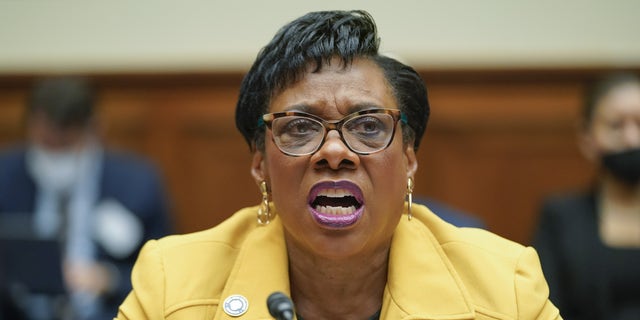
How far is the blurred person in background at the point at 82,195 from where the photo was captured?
3705 mm

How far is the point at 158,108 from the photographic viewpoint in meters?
4.92

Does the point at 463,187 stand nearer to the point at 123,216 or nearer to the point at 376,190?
the point at 123,216

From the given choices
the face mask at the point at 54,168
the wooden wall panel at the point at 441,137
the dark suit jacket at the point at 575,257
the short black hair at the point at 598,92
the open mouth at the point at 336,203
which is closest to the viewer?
the open mouth at the point at 336,203

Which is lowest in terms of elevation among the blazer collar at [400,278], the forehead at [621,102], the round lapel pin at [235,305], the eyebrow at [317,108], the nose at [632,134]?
the nose at [632,134]

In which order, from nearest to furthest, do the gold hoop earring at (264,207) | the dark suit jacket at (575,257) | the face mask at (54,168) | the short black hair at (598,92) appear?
the gold hoop earring at (264,207), the dark suit jacket at (575,257), the short black hair at (598,92), the face mask at (54,168)

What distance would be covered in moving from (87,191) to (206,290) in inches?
77.3

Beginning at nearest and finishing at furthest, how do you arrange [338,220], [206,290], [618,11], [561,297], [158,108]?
[338,220] → [206,290] → [561,297] → [618,11] → [158,108]

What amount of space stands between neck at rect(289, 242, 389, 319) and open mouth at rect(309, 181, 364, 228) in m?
0.19

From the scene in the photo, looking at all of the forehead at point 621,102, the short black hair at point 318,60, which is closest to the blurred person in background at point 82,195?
the short black hair at point 318,60

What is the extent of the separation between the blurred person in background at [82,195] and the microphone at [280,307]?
2034mm

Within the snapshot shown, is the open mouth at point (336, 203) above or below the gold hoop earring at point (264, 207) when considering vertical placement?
above

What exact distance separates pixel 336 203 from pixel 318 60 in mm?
299

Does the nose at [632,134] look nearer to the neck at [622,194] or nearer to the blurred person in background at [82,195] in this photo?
the neck at [622,194]

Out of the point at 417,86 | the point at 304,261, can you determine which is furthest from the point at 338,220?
the point at 417,86
